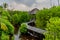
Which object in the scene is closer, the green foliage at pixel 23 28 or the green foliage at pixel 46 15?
the green foliage at pixel 46 15

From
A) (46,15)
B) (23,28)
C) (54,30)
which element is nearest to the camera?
(54,30)

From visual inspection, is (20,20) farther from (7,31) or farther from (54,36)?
(54,36)

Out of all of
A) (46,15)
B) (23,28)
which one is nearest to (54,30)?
(46,15)

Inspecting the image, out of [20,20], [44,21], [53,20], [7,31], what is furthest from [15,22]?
[53,20]

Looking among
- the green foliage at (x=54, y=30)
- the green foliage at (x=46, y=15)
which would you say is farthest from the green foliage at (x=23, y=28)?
the green foliage at (x=54, y=30)

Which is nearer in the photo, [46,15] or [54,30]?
[54,30]

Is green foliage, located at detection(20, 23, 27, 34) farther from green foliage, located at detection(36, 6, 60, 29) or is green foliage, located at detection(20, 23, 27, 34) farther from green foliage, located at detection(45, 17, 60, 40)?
green foliage, located at detection(45, 17, 60, 40)

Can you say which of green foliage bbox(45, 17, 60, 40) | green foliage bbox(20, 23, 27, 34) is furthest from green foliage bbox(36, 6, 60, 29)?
green foliage bbox(45, 17, 60, 40)

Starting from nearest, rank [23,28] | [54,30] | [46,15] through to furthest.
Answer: [54,30], [46,15], [23,28]

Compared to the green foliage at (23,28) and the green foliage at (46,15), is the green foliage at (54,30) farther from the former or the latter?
the green foliage at (23,28)

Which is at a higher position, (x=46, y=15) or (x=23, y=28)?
(x=46, y=15)

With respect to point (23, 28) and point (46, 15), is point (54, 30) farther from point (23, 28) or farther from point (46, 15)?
point (23, 28)

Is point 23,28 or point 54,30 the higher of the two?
point 54,30

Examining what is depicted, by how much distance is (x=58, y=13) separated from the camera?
21797 millimetres
